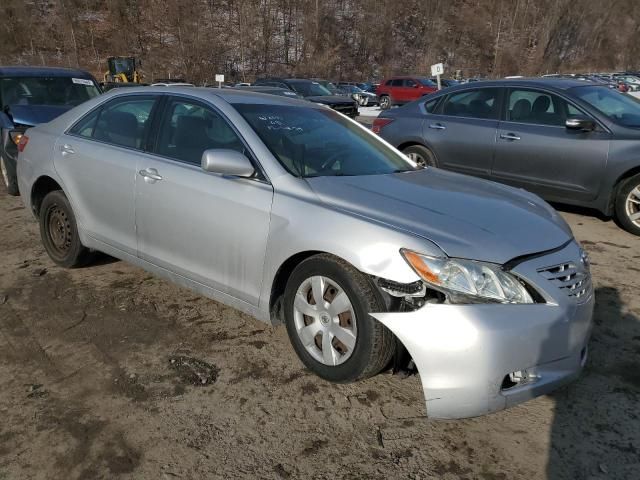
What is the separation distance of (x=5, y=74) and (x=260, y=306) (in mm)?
6869

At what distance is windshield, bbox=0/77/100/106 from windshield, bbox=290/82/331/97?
10679 millimetres

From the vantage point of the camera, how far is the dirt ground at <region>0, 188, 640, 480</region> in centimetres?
232

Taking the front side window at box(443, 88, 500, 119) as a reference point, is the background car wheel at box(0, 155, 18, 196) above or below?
below

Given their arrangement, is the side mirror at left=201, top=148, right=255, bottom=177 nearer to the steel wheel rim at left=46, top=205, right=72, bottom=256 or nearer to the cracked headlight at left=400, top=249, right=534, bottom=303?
the cracked headlight at left=400, top=249, right=534, bottom=303

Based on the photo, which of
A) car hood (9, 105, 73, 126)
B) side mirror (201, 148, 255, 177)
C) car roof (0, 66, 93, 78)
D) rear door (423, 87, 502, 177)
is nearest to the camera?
side mirror (201, 148, 255, 177)

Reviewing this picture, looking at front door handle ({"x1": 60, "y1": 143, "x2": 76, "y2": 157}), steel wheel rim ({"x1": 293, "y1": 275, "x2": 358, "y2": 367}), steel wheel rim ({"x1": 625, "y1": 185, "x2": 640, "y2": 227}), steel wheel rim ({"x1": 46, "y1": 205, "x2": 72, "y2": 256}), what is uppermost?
front door handle ({"x1": 60, "y1": 143, "x2": 76, "y2": 157})

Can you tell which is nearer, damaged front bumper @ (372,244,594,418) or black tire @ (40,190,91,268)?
damaged front bumper @ (372,244,594,418)

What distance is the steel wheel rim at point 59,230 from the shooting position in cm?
439

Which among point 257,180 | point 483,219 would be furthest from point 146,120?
point 483,219

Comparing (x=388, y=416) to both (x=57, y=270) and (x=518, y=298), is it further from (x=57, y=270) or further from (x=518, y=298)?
(x=57, y=270)

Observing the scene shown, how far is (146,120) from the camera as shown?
149 inches

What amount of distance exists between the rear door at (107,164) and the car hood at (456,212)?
4.95ft

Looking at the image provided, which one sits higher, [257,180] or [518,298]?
[257,180]

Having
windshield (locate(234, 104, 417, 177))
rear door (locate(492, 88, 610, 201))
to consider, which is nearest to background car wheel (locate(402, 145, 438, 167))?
rear door (locate(492, 88, 610, 201))
